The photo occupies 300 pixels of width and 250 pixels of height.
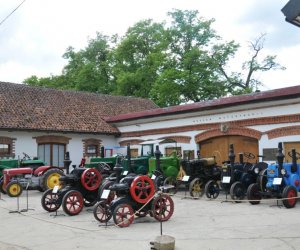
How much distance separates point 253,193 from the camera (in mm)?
11781

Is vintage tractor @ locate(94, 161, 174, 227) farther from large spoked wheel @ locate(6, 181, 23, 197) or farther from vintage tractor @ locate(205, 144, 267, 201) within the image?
large spoked wheel @ locate(6, 181, 23, 197)

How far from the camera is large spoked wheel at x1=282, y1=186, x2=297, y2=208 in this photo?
10.8 meters

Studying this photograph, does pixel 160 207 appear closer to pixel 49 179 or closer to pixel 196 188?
pixel 196 188

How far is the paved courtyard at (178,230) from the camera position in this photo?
7.20 m

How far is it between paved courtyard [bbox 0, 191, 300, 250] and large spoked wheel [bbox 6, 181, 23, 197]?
361 centimetres

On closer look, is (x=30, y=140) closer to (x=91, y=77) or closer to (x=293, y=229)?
(x=293, y=229)

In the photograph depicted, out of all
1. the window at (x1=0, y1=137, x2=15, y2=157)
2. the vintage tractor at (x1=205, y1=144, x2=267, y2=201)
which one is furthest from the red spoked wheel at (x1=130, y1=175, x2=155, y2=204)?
the window at (x1=0, y1=137, x2=15, y2=157)

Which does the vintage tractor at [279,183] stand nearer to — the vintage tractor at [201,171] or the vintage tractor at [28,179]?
the vintage tractor at [201,171]

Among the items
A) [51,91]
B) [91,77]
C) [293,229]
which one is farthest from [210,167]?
[91,77]

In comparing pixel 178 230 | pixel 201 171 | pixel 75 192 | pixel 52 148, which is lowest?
pixel 178 230

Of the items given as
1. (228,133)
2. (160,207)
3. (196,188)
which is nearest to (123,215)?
(160,207)

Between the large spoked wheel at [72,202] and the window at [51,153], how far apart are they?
11.4 meters

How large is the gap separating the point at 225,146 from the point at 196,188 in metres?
4.22

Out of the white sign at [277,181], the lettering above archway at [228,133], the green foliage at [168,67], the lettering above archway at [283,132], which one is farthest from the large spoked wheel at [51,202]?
the green foliage at [168,67]
